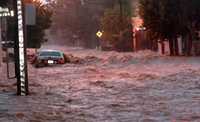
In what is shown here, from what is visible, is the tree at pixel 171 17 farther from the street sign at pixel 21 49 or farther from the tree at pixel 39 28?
the street sign at pixel 21 49

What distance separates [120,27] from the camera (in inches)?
3009

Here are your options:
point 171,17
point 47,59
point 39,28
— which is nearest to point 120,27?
point 39,28

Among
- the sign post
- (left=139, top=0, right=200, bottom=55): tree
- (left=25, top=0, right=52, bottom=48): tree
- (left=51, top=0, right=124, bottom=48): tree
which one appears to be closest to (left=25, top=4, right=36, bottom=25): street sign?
the sign post

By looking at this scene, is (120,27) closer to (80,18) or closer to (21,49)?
(80,18)

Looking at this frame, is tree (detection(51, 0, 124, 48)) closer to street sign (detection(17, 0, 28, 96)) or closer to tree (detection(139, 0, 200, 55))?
tree (detection(139, 0, 200, 55))

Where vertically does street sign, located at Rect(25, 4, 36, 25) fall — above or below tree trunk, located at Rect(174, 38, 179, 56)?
above

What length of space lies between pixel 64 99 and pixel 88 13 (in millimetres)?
81318

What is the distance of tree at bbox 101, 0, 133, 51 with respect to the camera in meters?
76.3

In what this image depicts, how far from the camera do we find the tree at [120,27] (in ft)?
250

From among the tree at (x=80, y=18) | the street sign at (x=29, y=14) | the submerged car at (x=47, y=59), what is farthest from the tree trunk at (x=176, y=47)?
the tree at (x=80, y=18)

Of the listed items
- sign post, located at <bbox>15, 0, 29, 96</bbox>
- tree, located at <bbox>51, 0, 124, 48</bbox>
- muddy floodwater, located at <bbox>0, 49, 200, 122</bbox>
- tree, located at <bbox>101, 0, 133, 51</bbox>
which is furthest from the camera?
tree, located at <bbox>51, 0, 124, 48</bbox>

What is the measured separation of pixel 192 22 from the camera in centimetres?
5309

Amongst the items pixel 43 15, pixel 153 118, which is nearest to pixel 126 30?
pixel 43 15

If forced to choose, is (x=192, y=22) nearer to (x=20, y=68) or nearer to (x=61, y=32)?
(x=20, y=68)
